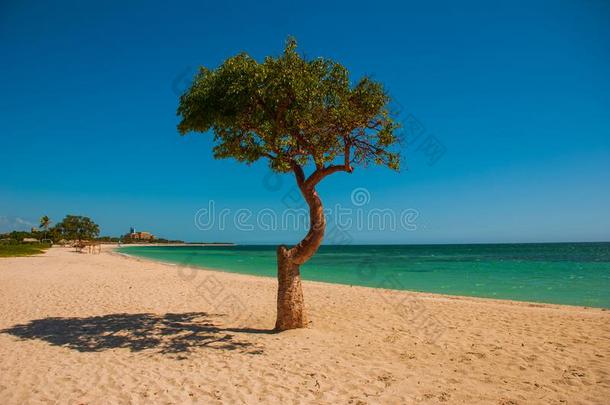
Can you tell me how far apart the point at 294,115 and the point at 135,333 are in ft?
21.8

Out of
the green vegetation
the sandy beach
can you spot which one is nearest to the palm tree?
the green vegetation

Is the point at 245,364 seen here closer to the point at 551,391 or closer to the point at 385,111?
the point at 551,391

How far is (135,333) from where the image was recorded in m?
9.06

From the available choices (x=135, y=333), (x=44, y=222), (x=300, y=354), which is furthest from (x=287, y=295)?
(x=44, y=222)

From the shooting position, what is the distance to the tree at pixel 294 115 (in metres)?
8.27

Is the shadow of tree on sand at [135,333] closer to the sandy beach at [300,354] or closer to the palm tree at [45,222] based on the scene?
the sandy beach at [300,354]

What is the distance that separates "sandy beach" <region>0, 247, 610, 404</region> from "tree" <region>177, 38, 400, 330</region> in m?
2.01

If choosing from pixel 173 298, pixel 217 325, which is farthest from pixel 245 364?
pixel 173 298

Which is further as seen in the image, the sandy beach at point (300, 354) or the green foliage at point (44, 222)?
the green foliage at point (44, 222)

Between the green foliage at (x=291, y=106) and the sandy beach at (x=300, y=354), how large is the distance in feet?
14.3

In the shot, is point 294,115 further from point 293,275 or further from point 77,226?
point 77,226

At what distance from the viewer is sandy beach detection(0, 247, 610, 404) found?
562cm

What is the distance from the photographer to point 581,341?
8.70 meters

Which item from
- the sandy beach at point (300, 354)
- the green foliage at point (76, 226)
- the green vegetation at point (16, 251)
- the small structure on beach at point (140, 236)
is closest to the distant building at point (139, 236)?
the small structure on beach at point (140, 236)
